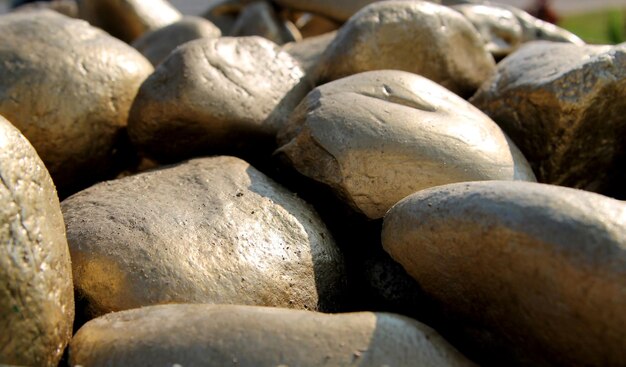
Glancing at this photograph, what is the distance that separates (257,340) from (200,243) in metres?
0.63

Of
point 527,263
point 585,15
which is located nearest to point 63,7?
point 527,263

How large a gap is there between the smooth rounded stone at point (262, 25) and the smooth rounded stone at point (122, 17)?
0.47 meters

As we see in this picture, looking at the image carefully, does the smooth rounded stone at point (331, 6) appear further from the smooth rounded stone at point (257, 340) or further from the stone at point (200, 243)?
the smooth rounded stone at point (257, 340)

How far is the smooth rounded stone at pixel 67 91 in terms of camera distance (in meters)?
3.23

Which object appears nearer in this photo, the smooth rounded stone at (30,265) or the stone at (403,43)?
the smooth rounded stone at (30,265)

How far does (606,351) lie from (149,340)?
3.67 feet

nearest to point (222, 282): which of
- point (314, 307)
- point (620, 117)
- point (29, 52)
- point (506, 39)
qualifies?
point (314, 307)

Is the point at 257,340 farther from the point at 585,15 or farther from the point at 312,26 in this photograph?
the point at 585,15

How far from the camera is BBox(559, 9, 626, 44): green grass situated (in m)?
12.4

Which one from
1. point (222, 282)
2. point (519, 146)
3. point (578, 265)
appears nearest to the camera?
point (578, 265)

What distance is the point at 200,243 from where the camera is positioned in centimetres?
258

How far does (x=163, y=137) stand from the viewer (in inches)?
132

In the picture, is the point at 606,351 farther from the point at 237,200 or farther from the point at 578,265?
the point at 237,200

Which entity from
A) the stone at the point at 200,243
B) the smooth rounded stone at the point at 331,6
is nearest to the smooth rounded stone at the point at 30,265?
the stone at the point at 200,243
